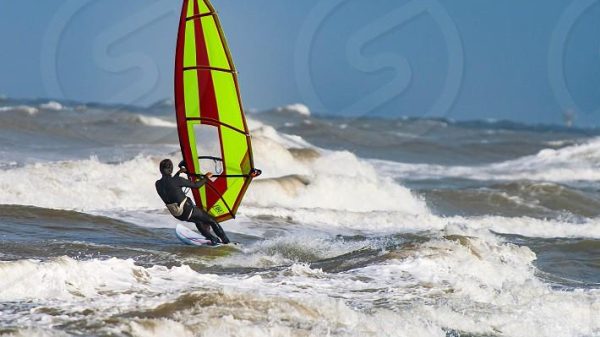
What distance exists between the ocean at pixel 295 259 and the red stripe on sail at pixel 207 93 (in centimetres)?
73

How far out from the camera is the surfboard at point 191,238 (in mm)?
11531

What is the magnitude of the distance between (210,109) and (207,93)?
0.66ft

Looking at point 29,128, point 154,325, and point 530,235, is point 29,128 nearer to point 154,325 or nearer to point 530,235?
point 530,235

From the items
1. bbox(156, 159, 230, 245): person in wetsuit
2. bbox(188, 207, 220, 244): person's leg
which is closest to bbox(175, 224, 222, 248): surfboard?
bbox(188, 207, 220, 244): person's leg

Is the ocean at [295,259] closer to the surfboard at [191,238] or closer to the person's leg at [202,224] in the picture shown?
the surfboard at [191,238]

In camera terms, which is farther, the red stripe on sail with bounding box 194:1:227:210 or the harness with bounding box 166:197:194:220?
the red stripe on sail with bounding box 194:1:227:210

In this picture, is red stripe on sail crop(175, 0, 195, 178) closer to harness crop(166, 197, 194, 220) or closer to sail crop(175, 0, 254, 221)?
sail crop(175, 0, 254, 221)

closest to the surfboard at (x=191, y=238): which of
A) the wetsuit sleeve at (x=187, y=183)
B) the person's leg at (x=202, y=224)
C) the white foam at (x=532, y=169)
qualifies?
the person's leg at (x=202, y=224)

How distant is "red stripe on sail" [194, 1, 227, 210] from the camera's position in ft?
39.2

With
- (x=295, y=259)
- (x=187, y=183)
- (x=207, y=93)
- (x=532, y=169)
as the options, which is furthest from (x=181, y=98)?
(x=532, y=169)

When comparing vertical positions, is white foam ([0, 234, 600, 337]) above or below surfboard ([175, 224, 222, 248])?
below

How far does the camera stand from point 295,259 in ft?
36.7

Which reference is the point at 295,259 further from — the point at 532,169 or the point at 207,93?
the point at 532,169

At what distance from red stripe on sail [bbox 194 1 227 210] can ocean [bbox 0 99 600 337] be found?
2.41 ft
